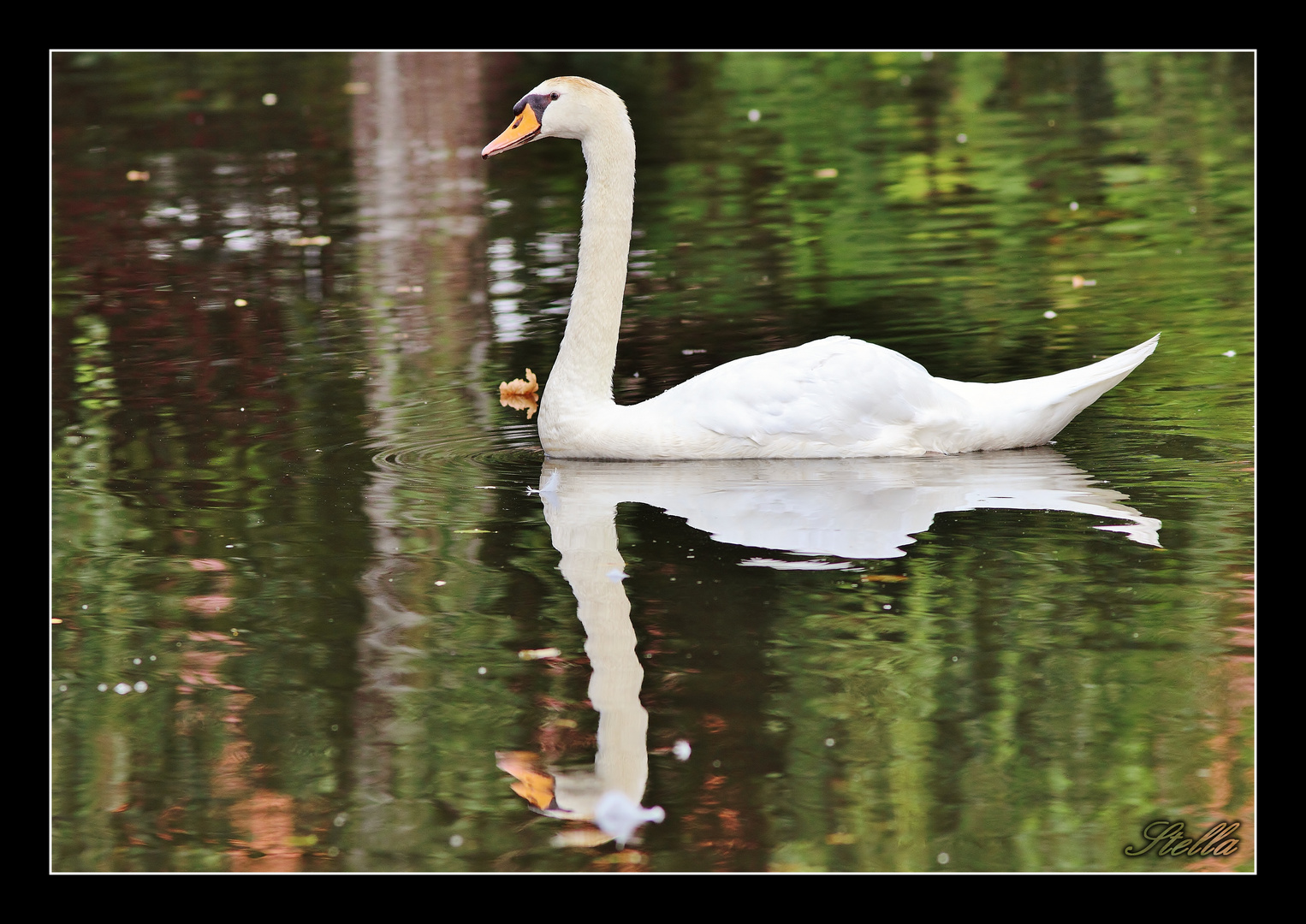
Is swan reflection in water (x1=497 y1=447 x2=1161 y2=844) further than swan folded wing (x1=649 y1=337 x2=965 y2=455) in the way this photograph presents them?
No

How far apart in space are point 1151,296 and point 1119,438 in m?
3.15

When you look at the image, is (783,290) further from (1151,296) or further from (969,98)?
(969,98)

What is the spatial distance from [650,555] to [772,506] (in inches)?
31.6

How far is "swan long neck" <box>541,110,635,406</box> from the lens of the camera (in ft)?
27.3

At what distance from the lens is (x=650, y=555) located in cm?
681

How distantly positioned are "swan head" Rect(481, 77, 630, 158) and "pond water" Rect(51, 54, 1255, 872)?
1.51 m

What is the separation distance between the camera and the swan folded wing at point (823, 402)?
802cm

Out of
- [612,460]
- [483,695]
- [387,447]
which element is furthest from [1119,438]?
[483,695]

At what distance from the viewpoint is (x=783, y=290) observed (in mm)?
12039
